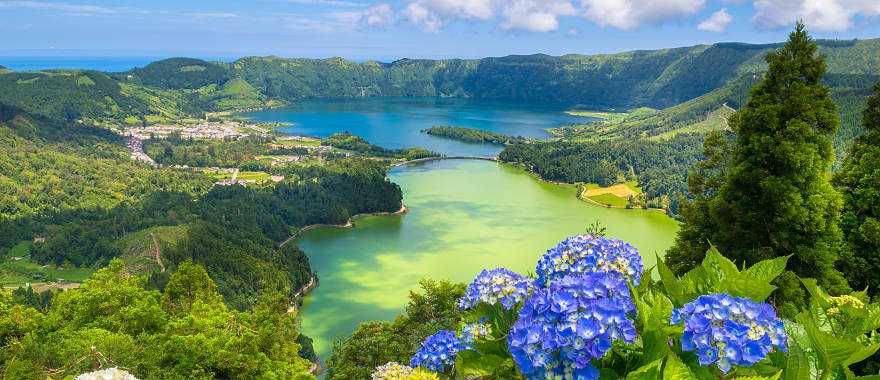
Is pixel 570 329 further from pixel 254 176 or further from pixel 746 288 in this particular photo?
pixel 254 176

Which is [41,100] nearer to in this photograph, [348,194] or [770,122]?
[348,194]

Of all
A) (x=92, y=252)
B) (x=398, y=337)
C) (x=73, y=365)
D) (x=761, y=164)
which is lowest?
(x=92, y=252)

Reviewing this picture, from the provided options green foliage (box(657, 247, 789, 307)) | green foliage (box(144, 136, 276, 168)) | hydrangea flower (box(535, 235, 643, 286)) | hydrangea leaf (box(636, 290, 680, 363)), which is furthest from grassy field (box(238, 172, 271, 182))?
hydrangea leaf (box(636, 290, 680, 363))

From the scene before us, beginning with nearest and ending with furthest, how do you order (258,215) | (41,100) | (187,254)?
(187,254)
(258,215)
(41,100)

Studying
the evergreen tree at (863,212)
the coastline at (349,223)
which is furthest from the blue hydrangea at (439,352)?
the coastline at (349,223)

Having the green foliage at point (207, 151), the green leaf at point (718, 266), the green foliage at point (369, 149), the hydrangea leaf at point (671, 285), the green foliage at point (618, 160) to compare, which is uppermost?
the green leaf at point (718, 266)

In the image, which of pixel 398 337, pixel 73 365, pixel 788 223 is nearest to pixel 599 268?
pixel 788 223

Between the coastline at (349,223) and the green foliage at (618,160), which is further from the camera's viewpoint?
the green foliage at (618,160)

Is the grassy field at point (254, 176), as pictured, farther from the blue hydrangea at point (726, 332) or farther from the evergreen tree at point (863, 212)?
the blue hydrangea at point (726, 332)
